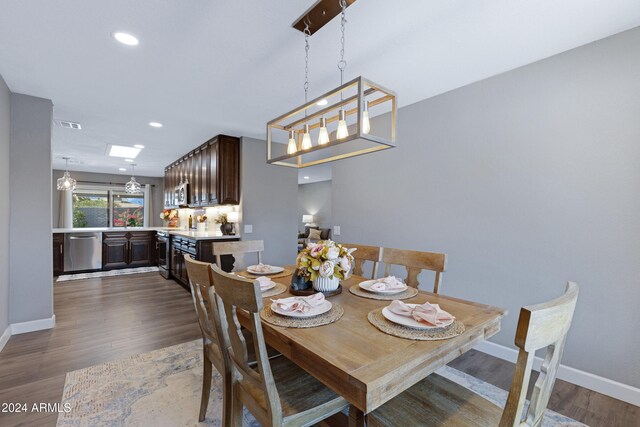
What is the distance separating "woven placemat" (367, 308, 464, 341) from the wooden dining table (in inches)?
0.8

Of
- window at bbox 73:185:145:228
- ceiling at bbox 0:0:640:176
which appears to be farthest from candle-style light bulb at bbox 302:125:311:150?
window at bbox 73:185:145:228

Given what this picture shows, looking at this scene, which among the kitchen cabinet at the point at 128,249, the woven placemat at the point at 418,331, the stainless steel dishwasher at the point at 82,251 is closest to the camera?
the woven placemat at the point at 418,331

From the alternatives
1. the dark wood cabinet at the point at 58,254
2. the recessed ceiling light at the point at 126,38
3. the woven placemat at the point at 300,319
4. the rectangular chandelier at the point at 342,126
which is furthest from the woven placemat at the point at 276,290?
the dark wood cabinet at the point at 58,254

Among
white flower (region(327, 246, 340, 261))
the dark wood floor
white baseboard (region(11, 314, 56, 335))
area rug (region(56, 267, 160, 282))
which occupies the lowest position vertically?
area rug (region(56, 267, 160, 282))

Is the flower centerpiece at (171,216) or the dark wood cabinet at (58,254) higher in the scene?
the flower centerpiece at (171,216)

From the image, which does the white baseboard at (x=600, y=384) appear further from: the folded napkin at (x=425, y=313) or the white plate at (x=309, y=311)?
the white plate at (x=309, y=311)

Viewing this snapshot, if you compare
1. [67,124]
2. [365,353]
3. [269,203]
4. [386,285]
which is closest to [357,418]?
[365,353]

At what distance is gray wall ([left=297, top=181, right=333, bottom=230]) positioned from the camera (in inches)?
399

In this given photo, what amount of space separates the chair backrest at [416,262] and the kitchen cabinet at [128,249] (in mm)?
6468

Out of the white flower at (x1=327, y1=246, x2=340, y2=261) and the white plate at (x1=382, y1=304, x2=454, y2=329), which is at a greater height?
the white flower at (x1=327, y1=246, x2=340, y2=261)

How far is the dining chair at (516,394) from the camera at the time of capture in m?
0.80

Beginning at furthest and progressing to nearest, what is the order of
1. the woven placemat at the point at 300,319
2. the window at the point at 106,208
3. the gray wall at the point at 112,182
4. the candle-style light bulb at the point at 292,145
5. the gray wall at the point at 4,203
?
the window at the point at 106,208 → the gray wall at the point at 112,182 → the gray wall at the point at 4,203 → the candle-style light bulb at the point at 292,145 → the woven placemat at the point at 300,319

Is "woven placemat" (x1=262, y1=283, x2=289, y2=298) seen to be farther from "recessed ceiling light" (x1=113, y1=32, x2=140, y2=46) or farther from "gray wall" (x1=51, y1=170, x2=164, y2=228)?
"gray wall" (x1=51, y1=170, x2=164, y2=228)

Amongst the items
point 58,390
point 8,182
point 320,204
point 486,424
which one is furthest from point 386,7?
point 320,204
